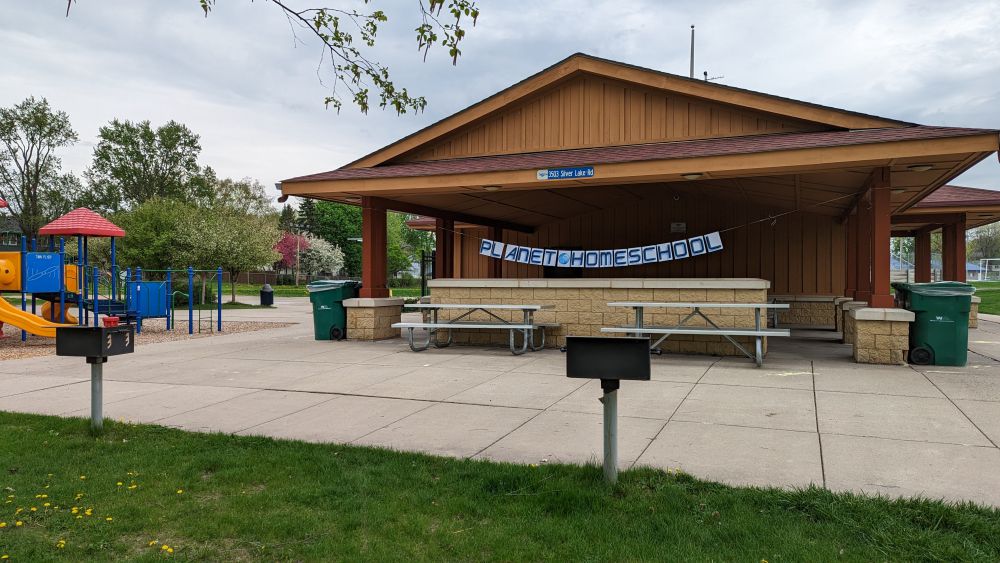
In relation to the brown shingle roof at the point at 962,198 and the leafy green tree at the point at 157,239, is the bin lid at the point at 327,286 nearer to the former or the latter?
the brown shingle roof at the point at 962,198

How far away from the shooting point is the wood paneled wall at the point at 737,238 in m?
15.8

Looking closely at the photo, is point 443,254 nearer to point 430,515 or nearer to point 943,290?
point 943,290

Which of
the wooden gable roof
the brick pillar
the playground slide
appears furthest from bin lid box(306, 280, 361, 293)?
the brick pillar

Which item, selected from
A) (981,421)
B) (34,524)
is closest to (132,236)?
(34,524)

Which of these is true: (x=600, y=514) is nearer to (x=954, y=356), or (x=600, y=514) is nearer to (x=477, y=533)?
(x=477, y=533)

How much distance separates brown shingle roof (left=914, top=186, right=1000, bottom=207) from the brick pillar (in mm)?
7247

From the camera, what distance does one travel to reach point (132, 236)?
31328 millimetres

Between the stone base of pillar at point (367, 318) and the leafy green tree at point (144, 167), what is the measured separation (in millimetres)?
54120

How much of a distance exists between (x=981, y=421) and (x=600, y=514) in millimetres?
4348

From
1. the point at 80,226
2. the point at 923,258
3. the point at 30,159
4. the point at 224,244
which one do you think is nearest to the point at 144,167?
the point at 30,159

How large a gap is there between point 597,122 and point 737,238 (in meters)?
6.44

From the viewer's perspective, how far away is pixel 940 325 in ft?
30.0

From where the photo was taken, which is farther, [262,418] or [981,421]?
[262,418]

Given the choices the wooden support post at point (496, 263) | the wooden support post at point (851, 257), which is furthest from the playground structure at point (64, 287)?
the wooden support post at point (851, 257)
